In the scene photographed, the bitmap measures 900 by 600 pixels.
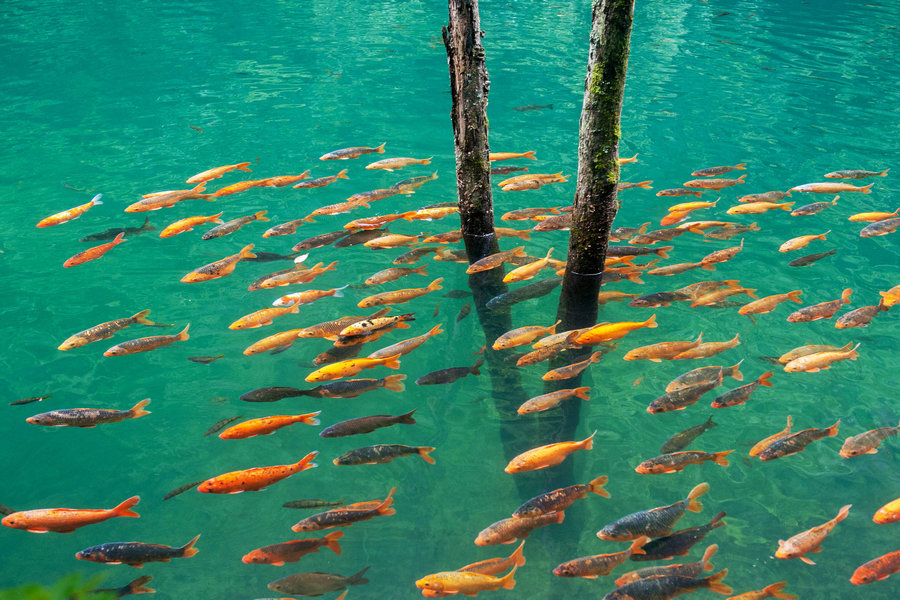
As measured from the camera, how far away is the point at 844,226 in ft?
32.3

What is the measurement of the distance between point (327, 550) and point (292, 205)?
6.96 metres

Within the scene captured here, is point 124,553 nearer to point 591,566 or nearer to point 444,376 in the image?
point 444,376

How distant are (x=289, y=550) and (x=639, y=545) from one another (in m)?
2.74

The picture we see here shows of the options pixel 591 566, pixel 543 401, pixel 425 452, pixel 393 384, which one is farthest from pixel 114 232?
pixel 591 566

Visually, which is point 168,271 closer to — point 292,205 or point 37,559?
point 292,205

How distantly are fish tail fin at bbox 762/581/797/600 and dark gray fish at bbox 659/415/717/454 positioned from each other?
4.39ft

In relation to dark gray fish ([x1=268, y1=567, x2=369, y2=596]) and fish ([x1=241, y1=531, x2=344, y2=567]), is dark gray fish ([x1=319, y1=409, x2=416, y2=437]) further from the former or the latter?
dark gray fish ([x1=268, y1=567, x2=369, y2=596])

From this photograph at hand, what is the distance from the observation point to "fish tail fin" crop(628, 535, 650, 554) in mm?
4414

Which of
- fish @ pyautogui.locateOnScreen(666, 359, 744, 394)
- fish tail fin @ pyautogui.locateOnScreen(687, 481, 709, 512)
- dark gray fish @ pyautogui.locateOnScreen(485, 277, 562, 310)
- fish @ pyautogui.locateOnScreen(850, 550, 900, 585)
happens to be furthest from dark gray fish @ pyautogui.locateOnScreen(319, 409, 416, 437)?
fish @ pyautogui.locateOnScreen(850, 550, 900, 585)

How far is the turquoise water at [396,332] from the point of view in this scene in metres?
4.97

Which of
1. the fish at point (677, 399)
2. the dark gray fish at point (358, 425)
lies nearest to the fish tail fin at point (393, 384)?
the dark gray fish at point (358, 425)

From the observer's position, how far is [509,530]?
14.9 ft

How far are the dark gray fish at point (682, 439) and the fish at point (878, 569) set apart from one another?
5.16 feet

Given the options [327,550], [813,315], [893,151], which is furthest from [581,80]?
[327,550]
